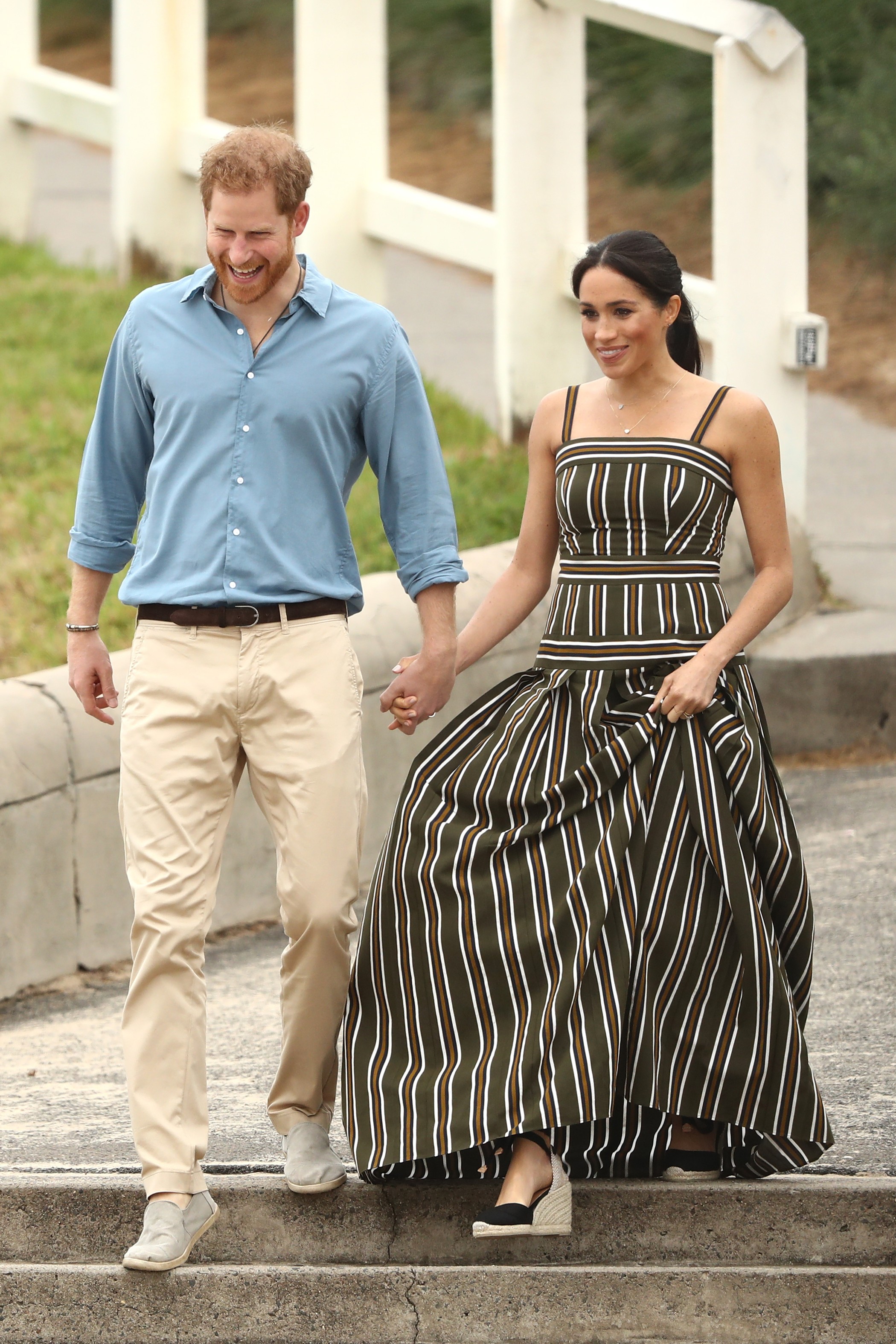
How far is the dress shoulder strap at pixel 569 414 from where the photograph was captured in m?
3.77

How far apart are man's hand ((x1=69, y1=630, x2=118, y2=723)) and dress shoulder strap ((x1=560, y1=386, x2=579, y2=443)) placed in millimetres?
964

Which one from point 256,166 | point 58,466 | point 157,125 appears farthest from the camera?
point 157,125

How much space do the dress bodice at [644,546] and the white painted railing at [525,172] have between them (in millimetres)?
4552

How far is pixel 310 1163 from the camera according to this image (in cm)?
360

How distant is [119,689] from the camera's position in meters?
5.86

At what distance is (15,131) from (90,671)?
9663 mm

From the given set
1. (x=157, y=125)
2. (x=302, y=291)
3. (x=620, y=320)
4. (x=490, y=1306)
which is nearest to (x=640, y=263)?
(x=620, y=320)

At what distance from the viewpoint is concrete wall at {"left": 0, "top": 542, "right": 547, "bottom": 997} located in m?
5.45

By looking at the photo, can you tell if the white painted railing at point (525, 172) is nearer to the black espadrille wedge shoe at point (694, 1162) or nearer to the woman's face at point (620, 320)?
the woman's face at point (620, 320)

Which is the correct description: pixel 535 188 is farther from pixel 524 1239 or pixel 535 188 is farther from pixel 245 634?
pixel 524 1239

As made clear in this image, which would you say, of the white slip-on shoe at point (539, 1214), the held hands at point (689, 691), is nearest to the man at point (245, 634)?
the white slip-on shoe at point (539, 1214)

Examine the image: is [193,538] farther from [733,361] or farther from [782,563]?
[733,361]

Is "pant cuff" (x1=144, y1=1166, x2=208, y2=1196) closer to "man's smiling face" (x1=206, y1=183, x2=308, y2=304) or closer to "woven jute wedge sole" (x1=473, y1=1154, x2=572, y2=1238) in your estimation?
"woven jute wedge sole" (x1=473, y1=1154, x2=572, y2=1238)

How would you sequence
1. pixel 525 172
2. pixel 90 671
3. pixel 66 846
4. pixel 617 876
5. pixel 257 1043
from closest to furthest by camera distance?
pixel 617 876, pixel 90 671, pixel 257 1043, pixel 66 846, pixel 525 172
